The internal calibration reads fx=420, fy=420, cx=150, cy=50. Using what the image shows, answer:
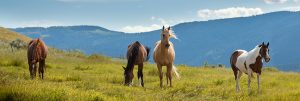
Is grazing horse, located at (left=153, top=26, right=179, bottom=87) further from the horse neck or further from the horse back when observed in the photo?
the horse back

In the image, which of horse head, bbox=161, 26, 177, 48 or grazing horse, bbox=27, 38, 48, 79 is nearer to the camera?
horse head, bbox=161, 26, 177, 48

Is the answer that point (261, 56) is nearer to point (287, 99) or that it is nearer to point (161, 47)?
point (287, 99)

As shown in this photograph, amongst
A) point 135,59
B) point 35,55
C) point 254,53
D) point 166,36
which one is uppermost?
point 166,36

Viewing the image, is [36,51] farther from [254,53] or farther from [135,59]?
[254,53]

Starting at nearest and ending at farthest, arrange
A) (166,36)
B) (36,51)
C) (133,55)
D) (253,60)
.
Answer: (253,60) < (166,36) < (133,55) < (36,51)

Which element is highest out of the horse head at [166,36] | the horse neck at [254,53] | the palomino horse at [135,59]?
the horse head at [166,36]

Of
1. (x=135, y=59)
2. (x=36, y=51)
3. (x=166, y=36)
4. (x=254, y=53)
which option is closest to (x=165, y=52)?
(x=166, y=36)

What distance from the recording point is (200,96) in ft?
45.4

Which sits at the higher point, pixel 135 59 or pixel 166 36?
pixel 166 36

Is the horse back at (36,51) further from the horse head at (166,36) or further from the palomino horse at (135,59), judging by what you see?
the horse head at (166,36)

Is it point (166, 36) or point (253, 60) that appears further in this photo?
point (166, 36)

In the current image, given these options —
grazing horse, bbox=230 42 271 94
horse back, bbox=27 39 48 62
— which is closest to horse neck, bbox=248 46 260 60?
grazing horse, bbox=230 42 271 94

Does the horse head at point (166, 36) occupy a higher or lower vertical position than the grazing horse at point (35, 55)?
higher

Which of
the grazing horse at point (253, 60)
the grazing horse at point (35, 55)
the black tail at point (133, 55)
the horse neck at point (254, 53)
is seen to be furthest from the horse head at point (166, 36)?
the grazing horse at point (35, 55)
